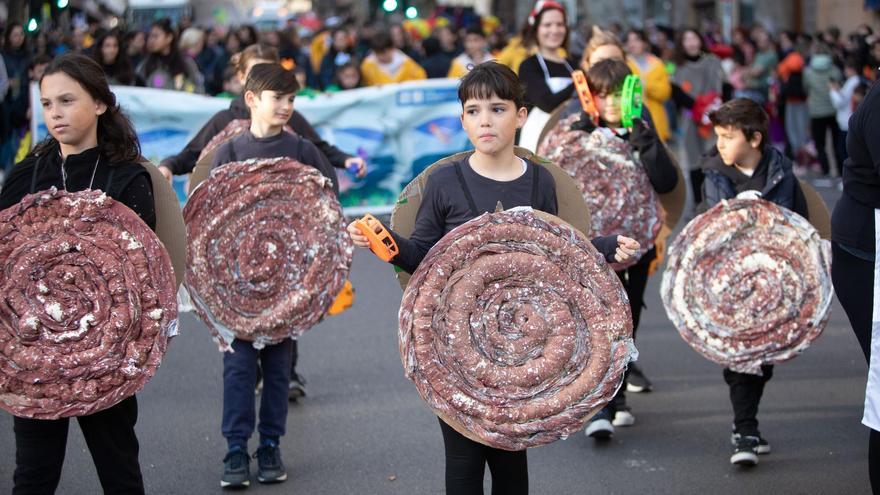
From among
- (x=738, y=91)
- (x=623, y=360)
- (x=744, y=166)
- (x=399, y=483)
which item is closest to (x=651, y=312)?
(x=744, y=166)

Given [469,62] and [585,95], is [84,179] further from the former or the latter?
[469,62]

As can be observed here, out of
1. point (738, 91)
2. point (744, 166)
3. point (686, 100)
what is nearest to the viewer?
point (744, 166)

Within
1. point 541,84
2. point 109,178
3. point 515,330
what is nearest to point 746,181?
point 541,84

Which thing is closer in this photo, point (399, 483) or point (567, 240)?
point (567, 240)

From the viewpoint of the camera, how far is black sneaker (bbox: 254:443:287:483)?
560 cm

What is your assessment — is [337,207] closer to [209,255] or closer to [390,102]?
[209,255]

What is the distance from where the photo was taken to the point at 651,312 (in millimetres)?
9172

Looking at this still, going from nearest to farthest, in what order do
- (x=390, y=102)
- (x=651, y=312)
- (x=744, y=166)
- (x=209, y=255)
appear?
(x=209, y=255) → (x=744, y=166) → (x=651, y=312) → (x=390, y=102)

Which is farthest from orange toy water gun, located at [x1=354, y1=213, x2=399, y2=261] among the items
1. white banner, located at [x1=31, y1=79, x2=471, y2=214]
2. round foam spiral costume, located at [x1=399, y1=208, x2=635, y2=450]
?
white banner, located at [x1=31, y1=79, x2=471, y2=214]

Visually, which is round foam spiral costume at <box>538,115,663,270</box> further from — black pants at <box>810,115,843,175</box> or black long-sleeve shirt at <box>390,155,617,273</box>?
black pants at <box>810,115,843,175</box>

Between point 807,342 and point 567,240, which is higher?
point 567,240

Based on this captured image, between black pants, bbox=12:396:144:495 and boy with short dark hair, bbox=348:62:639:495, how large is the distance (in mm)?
1065

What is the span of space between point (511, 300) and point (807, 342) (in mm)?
2126

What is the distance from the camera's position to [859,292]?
14.4 ft
